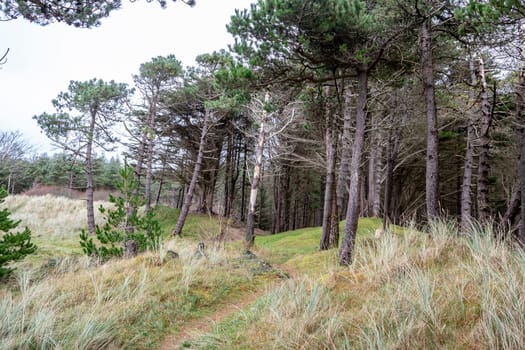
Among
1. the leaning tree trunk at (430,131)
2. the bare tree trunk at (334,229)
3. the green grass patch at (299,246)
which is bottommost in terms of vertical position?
the green grass patch at (299,246)

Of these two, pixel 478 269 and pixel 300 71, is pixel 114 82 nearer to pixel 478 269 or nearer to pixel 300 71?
pixel 300 71

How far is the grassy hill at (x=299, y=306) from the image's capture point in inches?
72.6

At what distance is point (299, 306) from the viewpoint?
8.49 ft

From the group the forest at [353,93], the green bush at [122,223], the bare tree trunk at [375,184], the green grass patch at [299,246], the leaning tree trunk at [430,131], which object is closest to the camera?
the forest at [353,93]

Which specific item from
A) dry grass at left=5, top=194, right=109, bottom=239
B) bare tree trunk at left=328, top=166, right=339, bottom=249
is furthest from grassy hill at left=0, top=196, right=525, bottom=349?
dry grass at left=5, top=194, right=109, bottom=239

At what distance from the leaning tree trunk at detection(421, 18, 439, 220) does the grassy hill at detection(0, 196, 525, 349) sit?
2.26ft

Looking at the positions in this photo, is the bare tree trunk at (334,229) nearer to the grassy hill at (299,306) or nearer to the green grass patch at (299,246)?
the green grass patch at (299,246)

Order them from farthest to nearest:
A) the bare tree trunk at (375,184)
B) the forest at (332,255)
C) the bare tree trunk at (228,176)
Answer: the bare tree trunk at (228,176)
the bare tree trunk at (375,184)
the forest at (332,255)

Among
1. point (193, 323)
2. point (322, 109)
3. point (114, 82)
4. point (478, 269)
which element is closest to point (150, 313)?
point (193, 323)

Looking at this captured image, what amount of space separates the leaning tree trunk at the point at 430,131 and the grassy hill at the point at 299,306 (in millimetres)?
689

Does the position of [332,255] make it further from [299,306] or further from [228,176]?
[228,176]

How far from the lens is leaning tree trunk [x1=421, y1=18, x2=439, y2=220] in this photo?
4816mm

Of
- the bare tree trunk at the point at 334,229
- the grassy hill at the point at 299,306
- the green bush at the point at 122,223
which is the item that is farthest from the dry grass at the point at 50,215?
the bare tree trunk at the point at 334,229

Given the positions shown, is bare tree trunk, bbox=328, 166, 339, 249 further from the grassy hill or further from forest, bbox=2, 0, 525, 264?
the grassy hill
